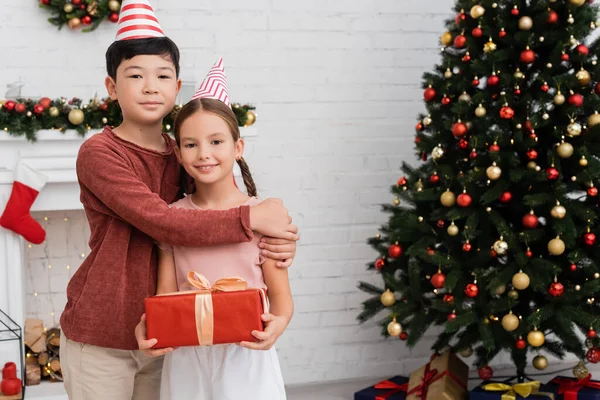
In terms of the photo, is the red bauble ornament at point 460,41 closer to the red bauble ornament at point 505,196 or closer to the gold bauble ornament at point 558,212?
the red bauble ornament at point 505,196

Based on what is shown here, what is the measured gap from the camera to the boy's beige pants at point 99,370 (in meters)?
1.73

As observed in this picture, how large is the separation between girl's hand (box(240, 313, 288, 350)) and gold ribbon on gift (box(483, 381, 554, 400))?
1802 millimetres

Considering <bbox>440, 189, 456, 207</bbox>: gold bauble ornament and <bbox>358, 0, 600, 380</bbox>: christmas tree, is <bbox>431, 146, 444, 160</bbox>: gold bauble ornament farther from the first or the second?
<bbox>440, 189, 456, 207</bbox>: gold bauble ornament

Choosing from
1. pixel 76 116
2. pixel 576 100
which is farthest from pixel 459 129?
pixel 76 116

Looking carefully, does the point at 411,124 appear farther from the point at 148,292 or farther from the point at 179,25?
the point at 148,292

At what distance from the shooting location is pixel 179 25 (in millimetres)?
3576

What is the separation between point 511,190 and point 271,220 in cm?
173

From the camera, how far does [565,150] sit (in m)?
2.92

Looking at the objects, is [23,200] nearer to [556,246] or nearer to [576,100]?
[556,246]

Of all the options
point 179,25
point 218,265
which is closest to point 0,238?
point 179,25

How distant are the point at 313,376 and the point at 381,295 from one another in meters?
0.80

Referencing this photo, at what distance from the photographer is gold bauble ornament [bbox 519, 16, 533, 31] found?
2.99 meters

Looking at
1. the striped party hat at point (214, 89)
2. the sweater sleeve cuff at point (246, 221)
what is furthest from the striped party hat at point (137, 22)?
Answer: the sweater sleeve cuff at point (246, 221)

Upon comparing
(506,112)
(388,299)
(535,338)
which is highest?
(506,112)
